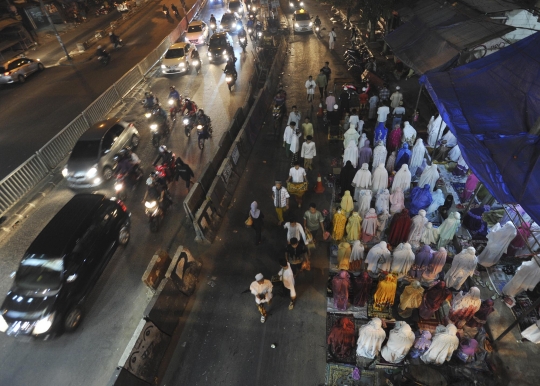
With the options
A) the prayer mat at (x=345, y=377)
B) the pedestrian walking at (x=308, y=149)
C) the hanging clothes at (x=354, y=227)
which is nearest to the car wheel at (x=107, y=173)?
the pedestrian walking at (x=308, y=149)

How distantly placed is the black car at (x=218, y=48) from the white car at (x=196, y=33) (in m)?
3.54

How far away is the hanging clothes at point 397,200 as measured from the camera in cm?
866

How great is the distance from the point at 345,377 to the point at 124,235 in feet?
23.9

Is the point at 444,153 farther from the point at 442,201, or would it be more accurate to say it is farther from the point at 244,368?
the point at 244,368

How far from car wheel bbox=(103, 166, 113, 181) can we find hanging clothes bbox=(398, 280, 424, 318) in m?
11.0

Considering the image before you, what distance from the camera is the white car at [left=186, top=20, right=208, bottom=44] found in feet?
81.9

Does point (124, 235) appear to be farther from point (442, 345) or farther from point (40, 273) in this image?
point (442, 345)

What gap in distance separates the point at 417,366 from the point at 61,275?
8.10 meters

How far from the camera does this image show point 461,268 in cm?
695

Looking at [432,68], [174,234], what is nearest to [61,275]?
[174,234]

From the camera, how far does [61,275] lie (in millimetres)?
7160

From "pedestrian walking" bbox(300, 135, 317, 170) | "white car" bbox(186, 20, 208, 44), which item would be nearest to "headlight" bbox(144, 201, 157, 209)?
"pedestrian walking" bbox(300, 135, 317, 170)

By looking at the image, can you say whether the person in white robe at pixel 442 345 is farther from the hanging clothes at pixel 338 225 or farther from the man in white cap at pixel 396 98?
the man in white cap at pixel 396 98

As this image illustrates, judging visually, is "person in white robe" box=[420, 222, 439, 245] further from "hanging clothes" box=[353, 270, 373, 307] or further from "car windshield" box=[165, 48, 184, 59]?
"car windshield" box=[165, 48, 184, 59]
